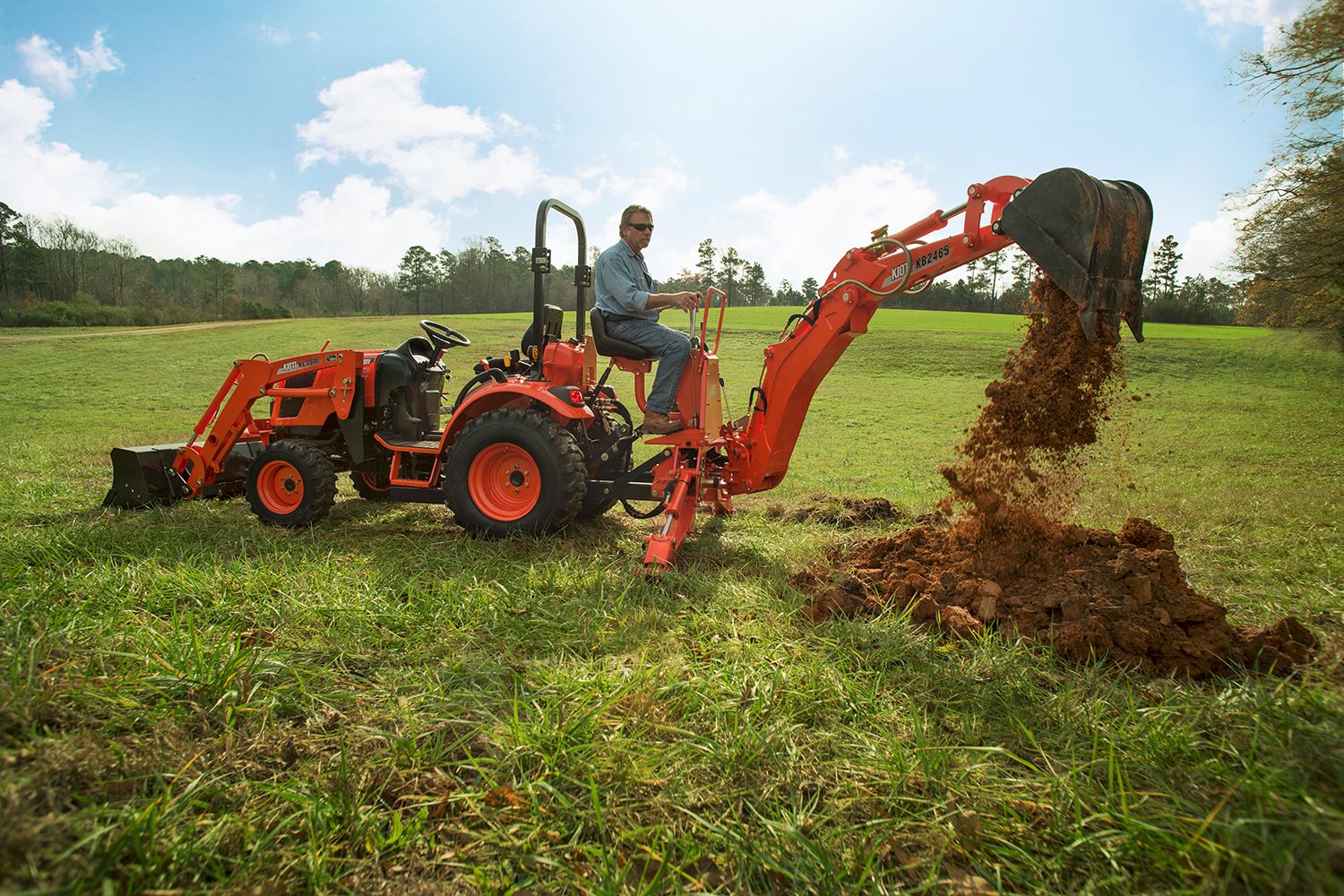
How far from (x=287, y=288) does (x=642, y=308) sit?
3013 inches

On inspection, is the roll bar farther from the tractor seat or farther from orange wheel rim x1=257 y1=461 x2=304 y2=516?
orange wheel rim x1=257 y1=461 x2=304 y2=516

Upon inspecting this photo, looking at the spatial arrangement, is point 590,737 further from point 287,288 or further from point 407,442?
point 287,288

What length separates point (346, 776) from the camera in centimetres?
215

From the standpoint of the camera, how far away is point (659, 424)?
533 centimetres

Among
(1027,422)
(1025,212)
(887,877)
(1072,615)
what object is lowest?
(887,877)

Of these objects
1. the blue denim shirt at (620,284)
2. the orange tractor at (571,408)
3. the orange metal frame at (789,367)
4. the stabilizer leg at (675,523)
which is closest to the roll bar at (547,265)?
the orange tractor at (571,408)

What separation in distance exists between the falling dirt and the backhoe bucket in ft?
0.85

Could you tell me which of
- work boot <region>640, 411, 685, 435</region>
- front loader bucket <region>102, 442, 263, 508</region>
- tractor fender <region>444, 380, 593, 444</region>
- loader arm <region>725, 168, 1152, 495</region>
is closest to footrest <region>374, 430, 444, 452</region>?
tractor fender <region>444, 380, 593, 444</region>

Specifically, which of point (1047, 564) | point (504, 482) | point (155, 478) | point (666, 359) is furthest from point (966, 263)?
point (155, 478)

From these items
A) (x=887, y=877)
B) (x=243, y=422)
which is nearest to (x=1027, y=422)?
(x=887, y=877)

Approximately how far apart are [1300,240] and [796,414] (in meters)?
17.4

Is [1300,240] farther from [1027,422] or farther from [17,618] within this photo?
[17,618]

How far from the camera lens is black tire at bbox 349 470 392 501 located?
6.76m

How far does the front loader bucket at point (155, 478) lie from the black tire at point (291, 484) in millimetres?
298
